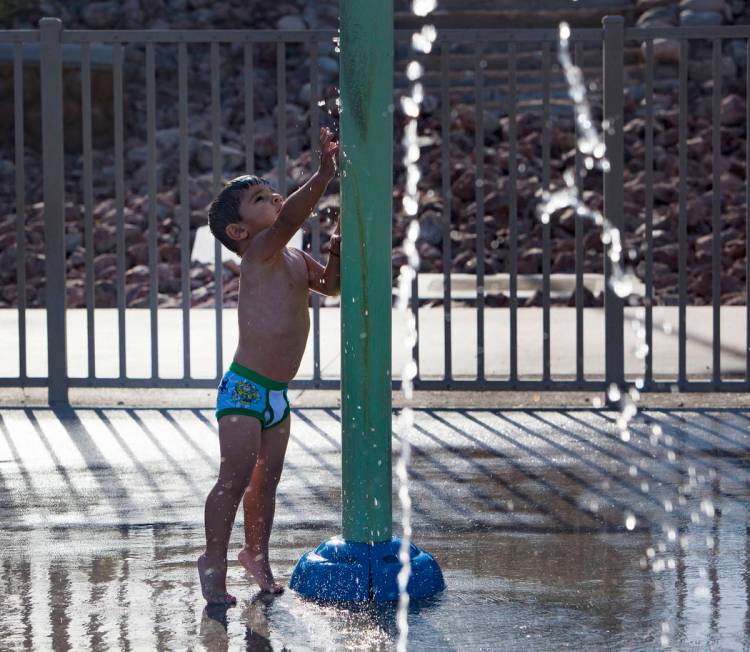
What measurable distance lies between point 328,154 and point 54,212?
12.7 ft

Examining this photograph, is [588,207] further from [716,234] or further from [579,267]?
[579,267]

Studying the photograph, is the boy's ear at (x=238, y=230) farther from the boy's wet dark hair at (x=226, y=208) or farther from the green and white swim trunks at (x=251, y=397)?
the green and white swim trunks at (x=251, y=397)

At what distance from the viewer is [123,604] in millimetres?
4125

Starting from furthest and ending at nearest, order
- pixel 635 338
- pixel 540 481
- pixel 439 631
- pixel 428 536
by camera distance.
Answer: pixel 635 338
pixel 540 481
pixel 428 536
pixel 439 631

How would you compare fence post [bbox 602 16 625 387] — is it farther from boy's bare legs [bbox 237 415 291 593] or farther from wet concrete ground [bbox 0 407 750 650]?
boy's bare legs [bbox 237 415 291 593]

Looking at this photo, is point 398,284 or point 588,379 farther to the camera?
point 398,284

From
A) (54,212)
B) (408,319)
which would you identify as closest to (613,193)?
(54,212)

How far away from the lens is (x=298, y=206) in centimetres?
418

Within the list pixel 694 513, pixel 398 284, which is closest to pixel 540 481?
pixel 694 513

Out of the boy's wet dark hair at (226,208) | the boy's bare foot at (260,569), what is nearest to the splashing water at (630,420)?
the boy's bare foot at (260,569)

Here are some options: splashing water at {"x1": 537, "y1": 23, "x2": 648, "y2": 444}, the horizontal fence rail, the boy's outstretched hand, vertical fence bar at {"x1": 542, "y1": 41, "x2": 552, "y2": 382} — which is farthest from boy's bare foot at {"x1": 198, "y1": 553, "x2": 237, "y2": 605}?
vertical fence bar at {"x1": 542, "y1": 41, "x2": 552, "y2": 382}

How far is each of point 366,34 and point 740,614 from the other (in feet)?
5.57

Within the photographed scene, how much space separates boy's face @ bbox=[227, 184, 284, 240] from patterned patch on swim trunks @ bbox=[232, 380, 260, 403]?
39 cm

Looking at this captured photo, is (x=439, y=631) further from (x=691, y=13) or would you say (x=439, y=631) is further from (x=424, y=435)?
(x=691, y=13)
